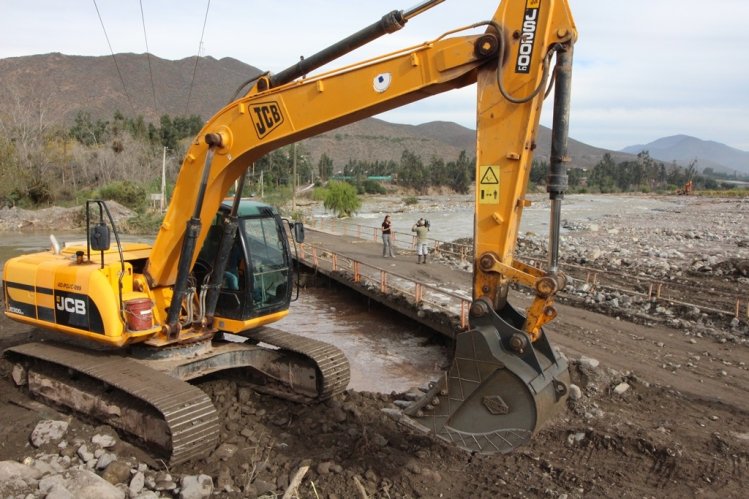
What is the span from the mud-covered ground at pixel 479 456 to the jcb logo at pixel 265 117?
3412mm

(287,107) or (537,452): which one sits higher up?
(287,107)

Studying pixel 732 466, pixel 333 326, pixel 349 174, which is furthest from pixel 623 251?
pixel 349 174

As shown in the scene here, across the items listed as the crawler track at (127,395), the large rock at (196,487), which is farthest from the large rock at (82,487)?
the crawler track at (127,395)

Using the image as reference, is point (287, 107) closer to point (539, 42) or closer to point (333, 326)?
point (539, 42)

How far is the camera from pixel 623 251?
79.5 ft

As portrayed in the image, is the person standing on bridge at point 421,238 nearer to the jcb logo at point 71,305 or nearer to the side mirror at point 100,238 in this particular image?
the jcb logo at point 71,305

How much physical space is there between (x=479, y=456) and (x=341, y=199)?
42134 mm

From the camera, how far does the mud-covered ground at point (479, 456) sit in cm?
564

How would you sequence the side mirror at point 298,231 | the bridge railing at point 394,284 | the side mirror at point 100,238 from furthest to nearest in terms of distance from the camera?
the bridge railing at point 394,284 → the side mirror at point 298,231 → the side mirror at point 100,238

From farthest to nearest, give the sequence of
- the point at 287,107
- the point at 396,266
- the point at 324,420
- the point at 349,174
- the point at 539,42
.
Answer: the point at 349,174 < the point at 396,266 < the point at 324,420 < the point at 287,107 < the point at 539,42

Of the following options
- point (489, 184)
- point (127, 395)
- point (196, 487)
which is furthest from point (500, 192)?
point (127, 395)

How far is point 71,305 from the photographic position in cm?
700

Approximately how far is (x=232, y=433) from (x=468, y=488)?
281cm

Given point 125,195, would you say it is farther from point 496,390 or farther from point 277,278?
point 496,390
